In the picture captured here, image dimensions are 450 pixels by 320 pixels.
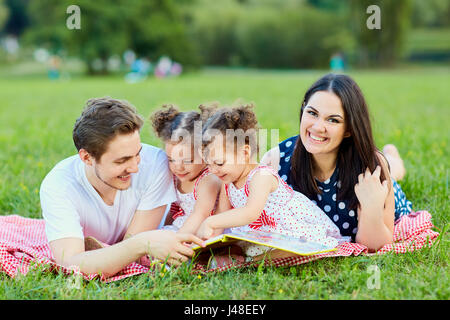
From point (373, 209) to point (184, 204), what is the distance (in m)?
1.06

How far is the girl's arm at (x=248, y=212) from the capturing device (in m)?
2.71

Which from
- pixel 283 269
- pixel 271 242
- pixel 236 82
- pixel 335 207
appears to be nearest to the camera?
pixel 271 242

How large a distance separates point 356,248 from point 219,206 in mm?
785

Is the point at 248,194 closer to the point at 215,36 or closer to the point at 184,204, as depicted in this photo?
the point at 184,204

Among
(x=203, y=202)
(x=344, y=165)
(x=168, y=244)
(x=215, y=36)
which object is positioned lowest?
(x=168, y=244)

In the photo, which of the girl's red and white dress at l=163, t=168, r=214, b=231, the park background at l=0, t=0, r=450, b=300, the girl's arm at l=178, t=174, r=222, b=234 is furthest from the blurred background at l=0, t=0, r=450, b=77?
the girl's arm at l=178, t=174, r=222, b=234

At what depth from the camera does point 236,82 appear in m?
19.7

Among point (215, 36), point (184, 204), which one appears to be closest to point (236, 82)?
point (184, 204)

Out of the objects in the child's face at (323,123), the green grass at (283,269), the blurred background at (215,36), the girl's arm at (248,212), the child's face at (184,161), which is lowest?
the green grass at (283,269)

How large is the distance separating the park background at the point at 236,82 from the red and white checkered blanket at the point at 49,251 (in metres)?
0.05

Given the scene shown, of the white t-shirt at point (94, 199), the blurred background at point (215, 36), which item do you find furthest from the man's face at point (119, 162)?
the blurred background at point (215, 36)

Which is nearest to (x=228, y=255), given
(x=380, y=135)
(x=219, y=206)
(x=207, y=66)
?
(x=219, y=206)

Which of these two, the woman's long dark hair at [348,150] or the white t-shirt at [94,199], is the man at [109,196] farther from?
the woman's long dark hair at [348,150]

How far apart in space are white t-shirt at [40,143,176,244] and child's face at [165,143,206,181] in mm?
85
